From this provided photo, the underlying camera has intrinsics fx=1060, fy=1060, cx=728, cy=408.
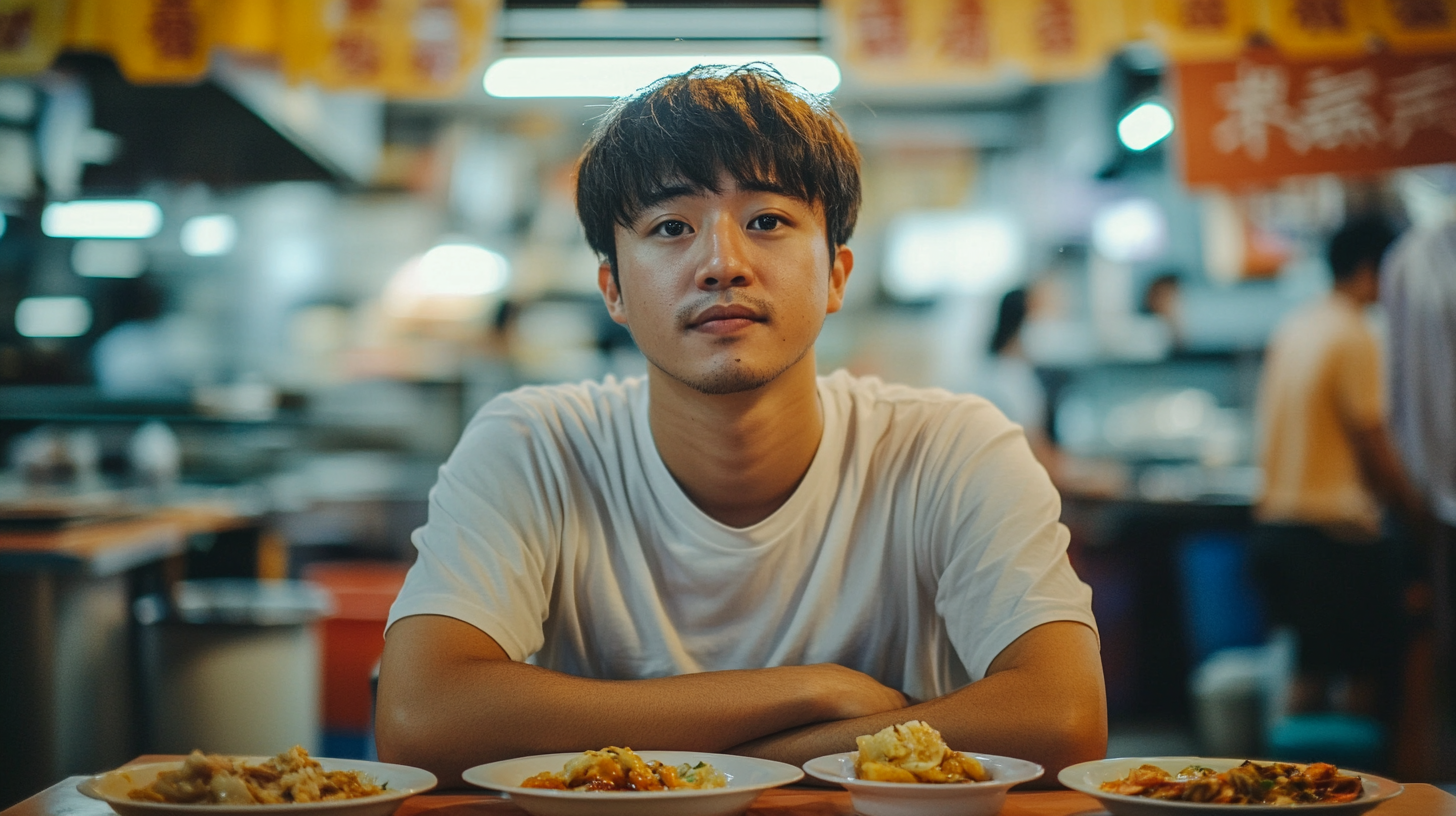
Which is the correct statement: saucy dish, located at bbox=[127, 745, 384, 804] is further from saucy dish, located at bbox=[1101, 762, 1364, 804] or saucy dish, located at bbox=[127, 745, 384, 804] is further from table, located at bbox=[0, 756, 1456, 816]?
saucy dish, located at bbox=[1101, 762, 1364, 804]

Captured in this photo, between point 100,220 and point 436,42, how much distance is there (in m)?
3.46

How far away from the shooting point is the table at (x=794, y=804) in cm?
104

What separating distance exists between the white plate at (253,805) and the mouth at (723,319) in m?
0.66

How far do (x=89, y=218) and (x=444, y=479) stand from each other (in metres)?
5.55

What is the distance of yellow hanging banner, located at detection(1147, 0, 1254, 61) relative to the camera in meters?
3.54

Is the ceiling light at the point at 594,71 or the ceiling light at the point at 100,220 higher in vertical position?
the ceiling light at the point at 594,71

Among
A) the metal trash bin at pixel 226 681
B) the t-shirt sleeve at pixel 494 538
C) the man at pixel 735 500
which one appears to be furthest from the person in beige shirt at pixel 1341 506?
the metal trash bin at pixel 226 681

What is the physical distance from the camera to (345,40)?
3629 mm

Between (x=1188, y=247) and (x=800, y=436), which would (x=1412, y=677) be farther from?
(x=1188, y=247)

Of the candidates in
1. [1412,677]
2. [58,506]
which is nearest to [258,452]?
[58,506]

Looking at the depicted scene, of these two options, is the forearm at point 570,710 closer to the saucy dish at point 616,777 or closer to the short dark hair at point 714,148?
the saucy dish at point 616,777

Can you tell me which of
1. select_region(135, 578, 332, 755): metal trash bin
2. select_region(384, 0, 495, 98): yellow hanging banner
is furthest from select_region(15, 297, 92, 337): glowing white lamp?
select_region(135, 578, 332, 755): metal trash bin

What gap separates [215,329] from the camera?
6.73 meters

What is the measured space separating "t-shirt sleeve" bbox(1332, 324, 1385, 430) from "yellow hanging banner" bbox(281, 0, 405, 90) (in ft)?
11.5
